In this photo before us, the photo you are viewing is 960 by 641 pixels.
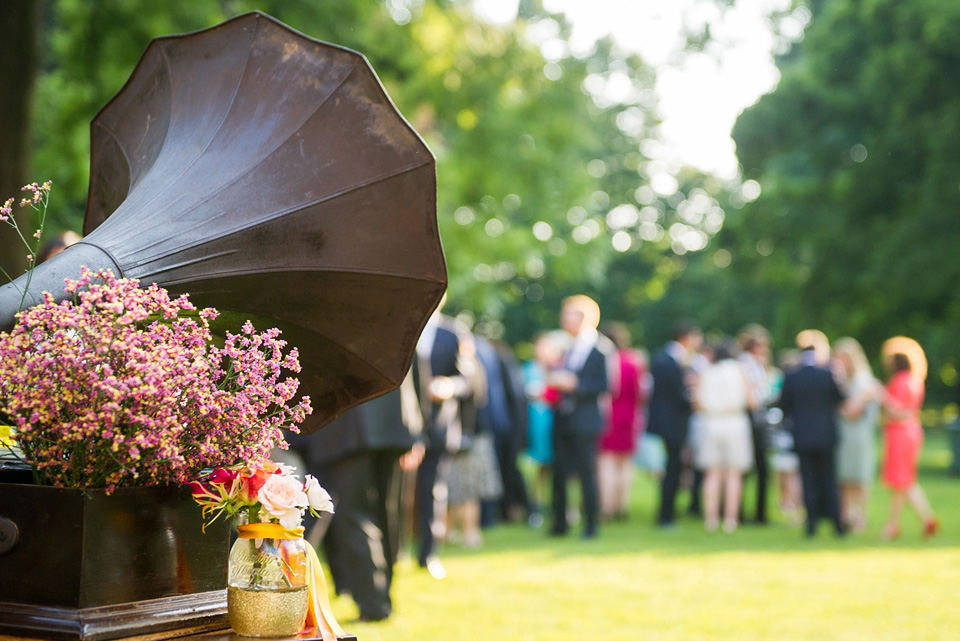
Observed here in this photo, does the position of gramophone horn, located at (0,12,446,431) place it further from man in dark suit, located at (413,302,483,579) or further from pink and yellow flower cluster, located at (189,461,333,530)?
man in dark suit, located at (413,302,483,579)

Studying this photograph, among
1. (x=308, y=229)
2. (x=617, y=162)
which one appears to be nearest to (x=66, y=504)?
(x=308, y=229)

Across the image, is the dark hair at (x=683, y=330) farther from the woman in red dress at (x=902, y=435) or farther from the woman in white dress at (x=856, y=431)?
the woman in red dress at (x=902, y=435)

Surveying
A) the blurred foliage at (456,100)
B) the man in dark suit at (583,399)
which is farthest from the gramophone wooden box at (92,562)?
the man in dark suit at (583,399)

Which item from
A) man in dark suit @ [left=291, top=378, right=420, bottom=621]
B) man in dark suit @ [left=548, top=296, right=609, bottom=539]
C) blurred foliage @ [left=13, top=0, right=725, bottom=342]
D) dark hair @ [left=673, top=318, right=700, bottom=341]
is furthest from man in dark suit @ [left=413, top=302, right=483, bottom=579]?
dark hair @ [left=673, top=318, right=700, bottom=341]

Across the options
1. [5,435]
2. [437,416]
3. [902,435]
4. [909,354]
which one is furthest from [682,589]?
[5,435]

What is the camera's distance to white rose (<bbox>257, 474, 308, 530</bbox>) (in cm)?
224

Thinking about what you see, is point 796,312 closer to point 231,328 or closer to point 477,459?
point 477,459

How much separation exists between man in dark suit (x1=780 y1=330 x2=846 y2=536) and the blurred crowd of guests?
0.05 feet

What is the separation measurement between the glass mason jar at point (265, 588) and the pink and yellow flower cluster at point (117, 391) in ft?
0.66

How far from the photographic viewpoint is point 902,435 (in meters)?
10.8

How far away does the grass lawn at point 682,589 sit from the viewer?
20.5 feet

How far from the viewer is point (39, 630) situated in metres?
2.10

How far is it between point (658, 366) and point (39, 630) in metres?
10.2

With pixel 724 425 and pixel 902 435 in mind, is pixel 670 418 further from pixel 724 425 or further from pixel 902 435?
pixel 902 435
